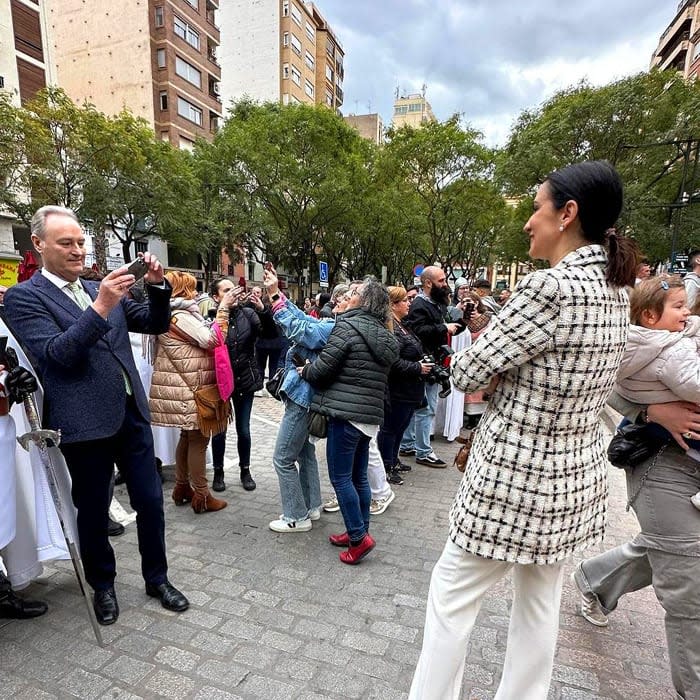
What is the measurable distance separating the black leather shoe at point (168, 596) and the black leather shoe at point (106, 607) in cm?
20

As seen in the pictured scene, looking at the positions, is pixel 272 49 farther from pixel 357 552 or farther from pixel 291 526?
pixel 357 552

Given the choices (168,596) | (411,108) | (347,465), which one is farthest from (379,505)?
(411,108)

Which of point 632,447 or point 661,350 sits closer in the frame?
point 661,350

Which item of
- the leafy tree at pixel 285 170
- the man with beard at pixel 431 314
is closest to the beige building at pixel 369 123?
the leafy tree at pixel 285 170

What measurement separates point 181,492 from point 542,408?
3.42 m

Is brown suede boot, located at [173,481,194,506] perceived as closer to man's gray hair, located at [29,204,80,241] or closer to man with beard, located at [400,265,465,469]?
man's gray hair, located at [29,204,80,241]

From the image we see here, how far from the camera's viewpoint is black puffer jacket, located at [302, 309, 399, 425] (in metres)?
2.91

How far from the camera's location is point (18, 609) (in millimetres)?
2500

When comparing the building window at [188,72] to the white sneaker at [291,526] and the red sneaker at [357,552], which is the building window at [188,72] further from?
the red sneaker at [357,552]

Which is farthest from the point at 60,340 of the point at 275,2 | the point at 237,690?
the point at 275,2

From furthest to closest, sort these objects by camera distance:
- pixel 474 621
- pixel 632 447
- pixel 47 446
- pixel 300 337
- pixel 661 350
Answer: pixel 300 337, pixel 47 446, pixel 632 447, pixel 661 350, pixel 474 621

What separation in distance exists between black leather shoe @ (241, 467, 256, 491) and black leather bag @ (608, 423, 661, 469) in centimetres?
326

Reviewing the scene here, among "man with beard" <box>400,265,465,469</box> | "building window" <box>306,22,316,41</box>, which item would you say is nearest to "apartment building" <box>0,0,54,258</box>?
"man with beard" <box>400,265,465,469</box>

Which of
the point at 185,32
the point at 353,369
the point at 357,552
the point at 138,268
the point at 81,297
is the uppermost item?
the point at 185,32
